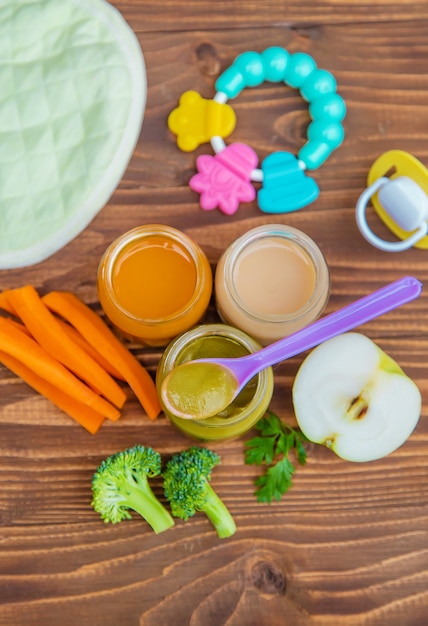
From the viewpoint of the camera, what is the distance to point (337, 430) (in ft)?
3.50

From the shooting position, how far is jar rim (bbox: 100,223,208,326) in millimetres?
1015

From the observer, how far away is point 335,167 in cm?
117

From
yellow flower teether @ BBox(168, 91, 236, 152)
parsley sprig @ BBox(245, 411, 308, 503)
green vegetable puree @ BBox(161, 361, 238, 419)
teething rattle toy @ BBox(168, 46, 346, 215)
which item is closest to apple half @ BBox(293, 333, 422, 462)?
parsley sprig @ BBox(245, 411, 308, 503)

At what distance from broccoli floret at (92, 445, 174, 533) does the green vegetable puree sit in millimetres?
129

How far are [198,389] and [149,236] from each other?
0.86ft

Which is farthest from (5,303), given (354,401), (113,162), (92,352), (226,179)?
(354,401)

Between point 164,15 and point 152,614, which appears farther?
point 164,15

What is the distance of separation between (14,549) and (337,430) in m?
0.54

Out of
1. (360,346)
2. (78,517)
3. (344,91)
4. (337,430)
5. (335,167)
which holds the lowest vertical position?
(78,517)

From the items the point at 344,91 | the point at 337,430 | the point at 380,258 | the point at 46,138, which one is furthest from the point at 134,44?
the point at 337,430

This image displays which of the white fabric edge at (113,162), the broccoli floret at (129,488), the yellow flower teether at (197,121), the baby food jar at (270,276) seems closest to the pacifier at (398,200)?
the baby food jar at (270,276)

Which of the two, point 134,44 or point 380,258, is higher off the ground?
point 134,44

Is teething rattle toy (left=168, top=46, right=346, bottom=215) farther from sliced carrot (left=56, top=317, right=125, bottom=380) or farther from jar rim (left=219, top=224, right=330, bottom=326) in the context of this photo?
sliced carrot (left=56, top=317, right=125, bottom=380)

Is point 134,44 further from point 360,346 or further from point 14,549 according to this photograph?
point 14,549
